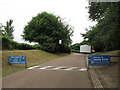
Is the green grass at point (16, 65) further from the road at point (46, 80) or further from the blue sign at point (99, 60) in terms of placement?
the blue sign at point (99, 60)

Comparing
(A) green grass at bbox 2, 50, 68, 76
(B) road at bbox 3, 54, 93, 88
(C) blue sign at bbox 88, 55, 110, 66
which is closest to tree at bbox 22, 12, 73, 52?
(A) green grass at bbox 2, 50, 68, 76

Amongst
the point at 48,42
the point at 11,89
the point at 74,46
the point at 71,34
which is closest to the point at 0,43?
the point at 48,42

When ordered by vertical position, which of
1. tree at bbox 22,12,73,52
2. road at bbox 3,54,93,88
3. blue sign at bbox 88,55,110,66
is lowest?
road at bbox 3,54,93,88

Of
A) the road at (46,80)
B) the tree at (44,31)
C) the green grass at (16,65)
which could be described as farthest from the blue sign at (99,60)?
the tree at (44,31)

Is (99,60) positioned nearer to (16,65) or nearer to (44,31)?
(16,65)

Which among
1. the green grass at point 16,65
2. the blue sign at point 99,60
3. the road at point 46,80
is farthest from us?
the blue sign at point 99,60

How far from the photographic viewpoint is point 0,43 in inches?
798

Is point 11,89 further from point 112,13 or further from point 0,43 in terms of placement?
point 0,43

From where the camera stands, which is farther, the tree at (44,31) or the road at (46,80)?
the tree at (44,31)

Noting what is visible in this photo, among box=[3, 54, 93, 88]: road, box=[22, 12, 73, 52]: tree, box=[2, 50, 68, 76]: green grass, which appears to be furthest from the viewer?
box=[22, 12, 73, 52]: tree

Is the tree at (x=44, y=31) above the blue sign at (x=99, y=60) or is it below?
above

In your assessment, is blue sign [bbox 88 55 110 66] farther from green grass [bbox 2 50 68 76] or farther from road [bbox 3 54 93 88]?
green grass [bbox 2 50 68 76]

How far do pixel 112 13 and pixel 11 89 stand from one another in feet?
30.9

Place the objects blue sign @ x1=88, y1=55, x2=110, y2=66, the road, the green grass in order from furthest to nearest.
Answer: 1. blue sign @ x1=88, y1=55, x2=110, y2=66
2. the green grass
3. the road
